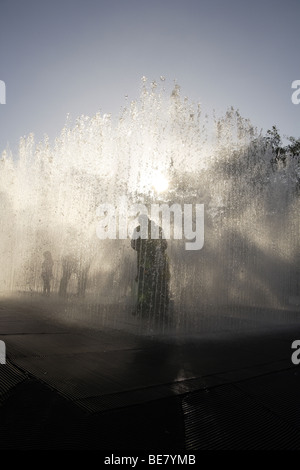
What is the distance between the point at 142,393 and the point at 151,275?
5093 mm

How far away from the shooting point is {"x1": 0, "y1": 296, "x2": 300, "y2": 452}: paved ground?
2.24m

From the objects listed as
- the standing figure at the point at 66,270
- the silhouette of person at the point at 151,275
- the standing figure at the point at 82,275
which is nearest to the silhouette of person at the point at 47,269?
the standing figure at the point at 66,270

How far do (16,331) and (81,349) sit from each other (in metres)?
1.52

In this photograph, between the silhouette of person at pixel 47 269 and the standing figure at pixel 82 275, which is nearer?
the silhouette of person at pixel 47 269

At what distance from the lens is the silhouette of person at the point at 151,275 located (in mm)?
7977

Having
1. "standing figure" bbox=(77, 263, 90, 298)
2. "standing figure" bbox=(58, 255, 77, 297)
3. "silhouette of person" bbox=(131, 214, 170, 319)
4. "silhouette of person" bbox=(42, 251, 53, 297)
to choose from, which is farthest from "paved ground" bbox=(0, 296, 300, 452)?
"standing figure" bbox=(77, 263, 90, 298)

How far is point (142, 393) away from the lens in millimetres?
3021

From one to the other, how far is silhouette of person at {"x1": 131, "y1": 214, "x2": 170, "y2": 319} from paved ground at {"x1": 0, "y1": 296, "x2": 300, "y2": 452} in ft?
6.38

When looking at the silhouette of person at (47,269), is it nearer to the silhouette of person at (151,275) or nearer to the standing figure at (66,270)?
the standing figure at (66,270)

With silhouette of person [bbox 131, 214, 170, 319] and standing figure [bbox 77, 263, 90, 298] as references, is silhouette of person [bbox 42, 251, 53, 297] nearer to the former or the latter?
standing figure [bbox 77, 263, 90, 298]

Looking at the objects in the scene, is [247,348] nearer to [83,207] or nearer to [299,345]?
[299,345]

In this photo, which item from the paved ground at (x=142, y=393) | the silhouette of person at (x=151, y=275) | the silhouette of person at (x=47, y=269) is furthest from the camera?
the silhouette of person at (x=47, y=269)

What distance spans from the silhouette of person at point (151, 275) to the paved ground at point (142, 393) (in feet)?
6.38
